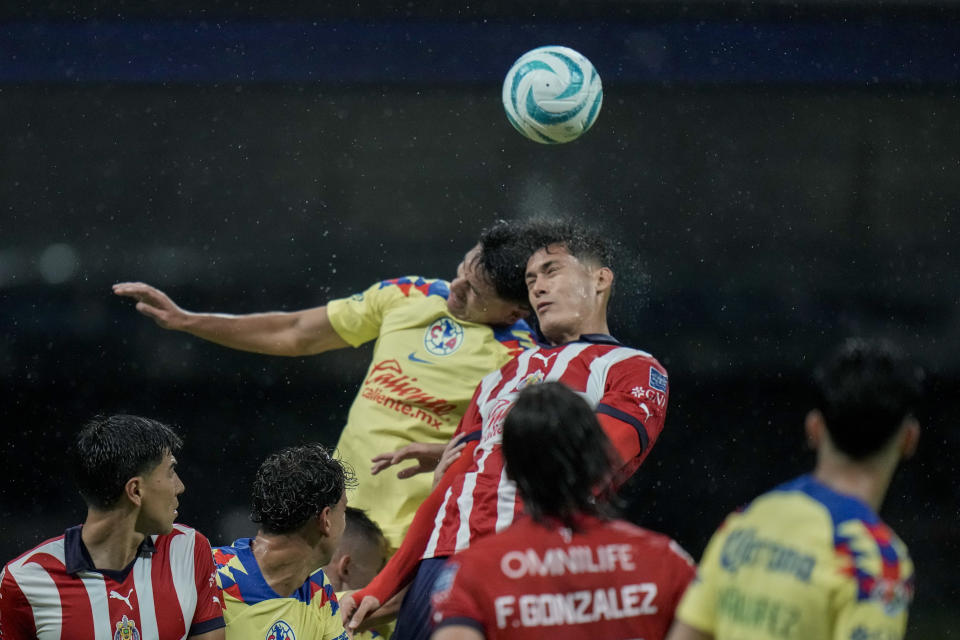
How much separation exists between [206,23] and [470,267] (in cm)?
365

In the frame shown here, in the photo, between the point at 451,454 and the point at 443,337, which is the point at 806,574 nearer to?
the point at 451,454

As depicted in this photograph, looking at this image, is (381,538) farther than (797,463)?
No

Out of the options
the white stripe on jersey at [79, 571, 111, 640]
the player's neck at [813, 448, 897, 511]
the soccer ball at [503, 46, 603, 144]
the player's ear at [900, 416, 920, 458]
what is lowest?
the white stripe on jersey at [79, 571, 111, 640]

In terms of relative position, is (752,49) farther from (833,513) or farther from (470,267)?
(833,513)

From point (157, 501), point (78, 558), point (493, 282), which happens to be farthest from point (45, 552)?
point (493, 282)

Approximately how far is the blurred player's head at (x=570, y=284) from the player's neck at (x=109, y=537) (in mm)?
1263

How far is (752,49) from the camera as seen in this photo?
22.9ft

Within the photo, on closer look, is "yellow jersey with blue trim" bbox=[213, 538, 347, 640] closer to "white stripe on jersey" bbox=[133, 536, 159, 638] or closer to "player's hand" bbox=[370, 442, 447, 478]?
"white stripe on jersey" bbox=[133, 536, 159, 638]

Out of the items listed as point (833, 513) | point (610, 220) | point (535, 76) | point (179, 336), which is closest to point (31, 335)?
point (179, 336)

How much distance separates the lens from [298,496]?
120 inches

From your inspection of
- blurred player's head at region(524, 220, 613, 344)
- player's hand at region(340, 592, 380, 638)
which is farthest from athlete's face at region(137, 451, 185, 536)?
blurred player's head at region(524, 220, 613, 344)

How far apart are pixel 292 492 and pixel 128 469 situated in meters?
0.42

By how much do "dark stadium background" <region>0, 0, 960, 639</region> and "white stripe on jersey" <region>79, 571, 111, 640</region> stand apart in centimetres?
397

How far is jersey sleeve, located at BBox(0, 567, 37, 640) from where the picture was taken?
2.80 metres
